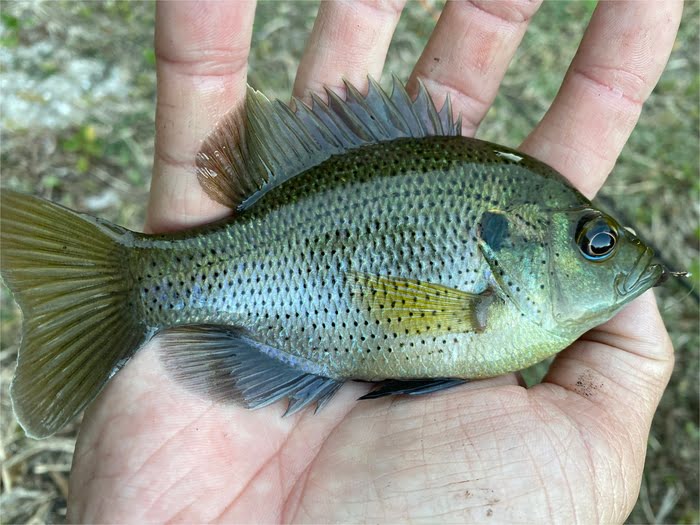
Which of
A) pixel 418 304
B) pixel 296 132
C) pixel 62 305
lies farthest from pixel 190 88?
pixel 418 304

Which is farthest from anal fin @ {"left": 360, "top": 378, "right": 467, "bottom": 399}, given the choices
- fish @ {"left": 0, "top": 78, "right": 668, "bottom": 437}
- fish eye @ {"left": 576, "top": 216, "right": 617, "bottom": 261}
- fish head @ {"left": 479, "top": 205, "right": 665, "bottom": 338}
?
fish eye @ {"left": 576, "top": 216, "right": 617, "bottom": 261}

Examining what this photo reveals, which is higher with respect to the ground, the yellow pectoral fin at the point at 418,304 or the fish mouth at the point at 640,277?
the fish mouth at the point at 640,277

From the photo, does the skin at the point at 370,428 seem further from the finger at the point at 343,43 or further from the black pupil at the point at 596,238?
the finger at the point at 343,43

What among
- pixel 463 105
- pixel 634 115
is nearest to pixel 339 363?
pixel 463 105

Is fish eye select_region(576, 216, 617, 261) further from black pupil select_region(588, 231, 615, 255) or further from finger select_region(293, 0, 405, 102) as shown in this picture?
finger select_region(293, 0, 405, 102)

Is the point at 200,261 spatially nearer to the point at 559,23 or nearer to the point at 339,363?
the point at 339,363

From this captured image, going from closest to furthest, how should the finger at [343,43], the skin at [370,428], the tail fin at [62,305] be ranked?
the skin at [370,428] < the tail fin at [62,305] < the finger at [343,43]

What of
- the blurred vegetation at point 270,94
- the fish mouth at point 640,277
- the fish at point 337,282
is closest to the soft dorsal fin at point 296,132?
the fish at point 337,282
